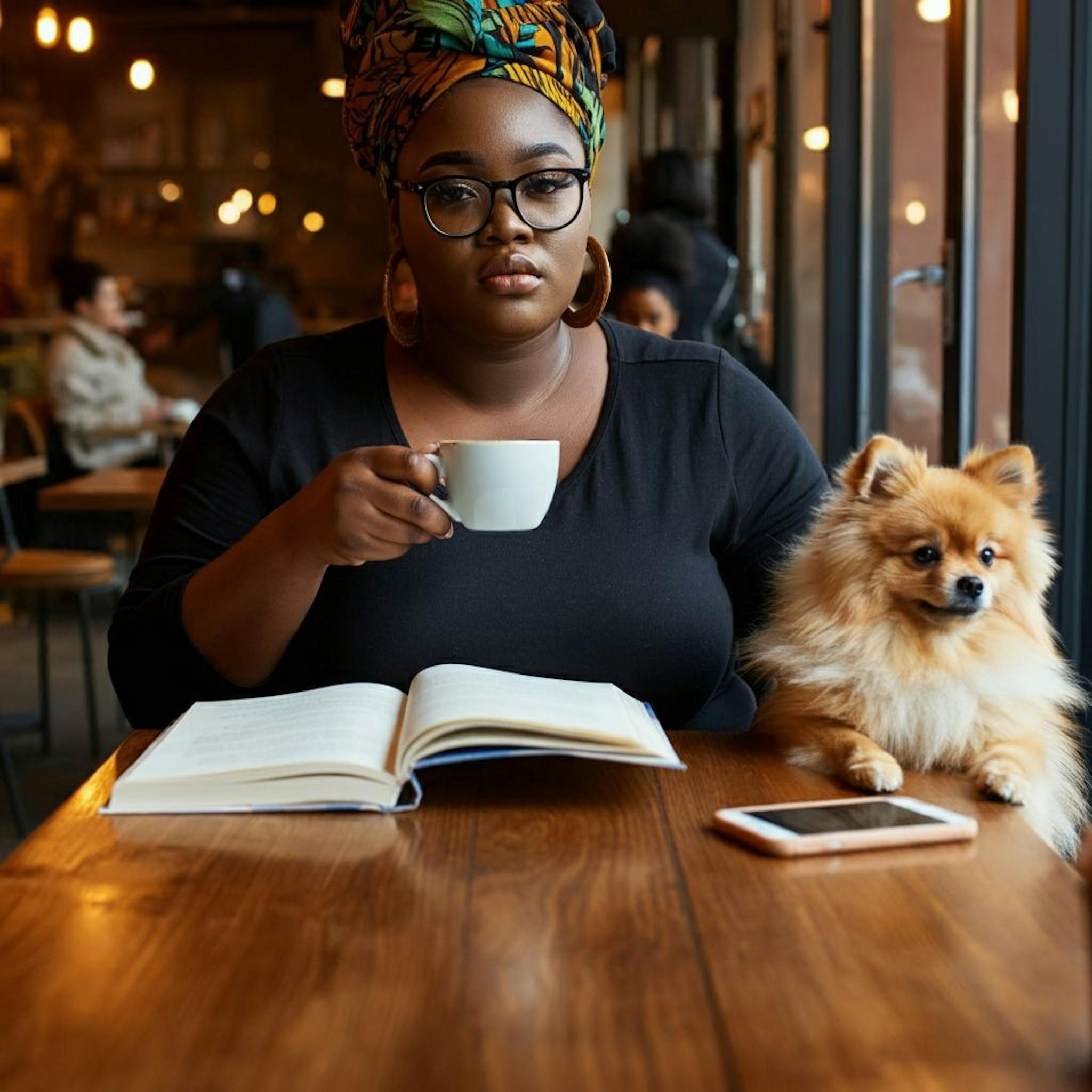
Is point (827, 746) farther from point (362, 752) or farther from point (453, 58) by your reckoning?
point (453, 58)

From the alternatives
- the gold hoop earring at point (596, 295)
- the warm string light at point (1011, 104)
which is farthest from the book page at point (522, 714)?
the warm string light at point (1011, 104)

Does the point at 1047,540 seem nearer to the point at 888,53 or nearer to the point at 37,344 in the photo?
the point at 888,53

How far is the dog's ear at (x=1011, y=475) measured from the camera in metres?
1.38

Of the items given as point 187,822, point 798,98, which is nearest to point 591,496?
point 187,822

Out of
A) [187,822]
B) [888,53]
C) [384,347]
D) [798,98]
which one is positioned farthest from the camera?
[798,98]

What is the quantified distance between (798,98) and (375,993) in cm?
474

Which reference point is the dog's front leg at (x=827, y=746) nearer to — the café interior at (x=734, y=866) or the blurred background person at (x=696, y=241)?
the café interior at (x=734, y=866)

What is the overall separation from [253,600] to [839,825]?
618 mm

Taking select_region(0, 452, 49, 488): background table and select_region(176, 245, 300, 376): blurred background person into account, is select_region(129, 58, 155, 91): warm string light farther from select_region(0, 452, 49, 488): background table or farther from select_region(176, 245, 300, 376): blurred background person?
select_region(0, 452, 49, 488): background table

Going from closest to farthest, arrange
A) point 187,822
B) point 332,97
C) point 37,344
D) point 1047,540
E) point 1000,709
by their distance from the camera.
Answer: point 187,822, point 1000,709, point 1047,540, point 37,344, point 332,97

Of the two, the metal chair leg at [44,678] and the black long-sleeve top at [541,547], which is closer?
the black long-sleeve top at [541,547]

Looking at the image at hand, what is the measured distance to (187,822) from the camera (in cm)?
107

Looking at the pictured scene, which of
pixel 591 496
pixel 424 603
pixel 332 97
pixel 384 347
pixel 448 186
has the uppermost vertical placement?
pixel 332 97

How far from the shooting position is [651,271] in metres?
4.13
